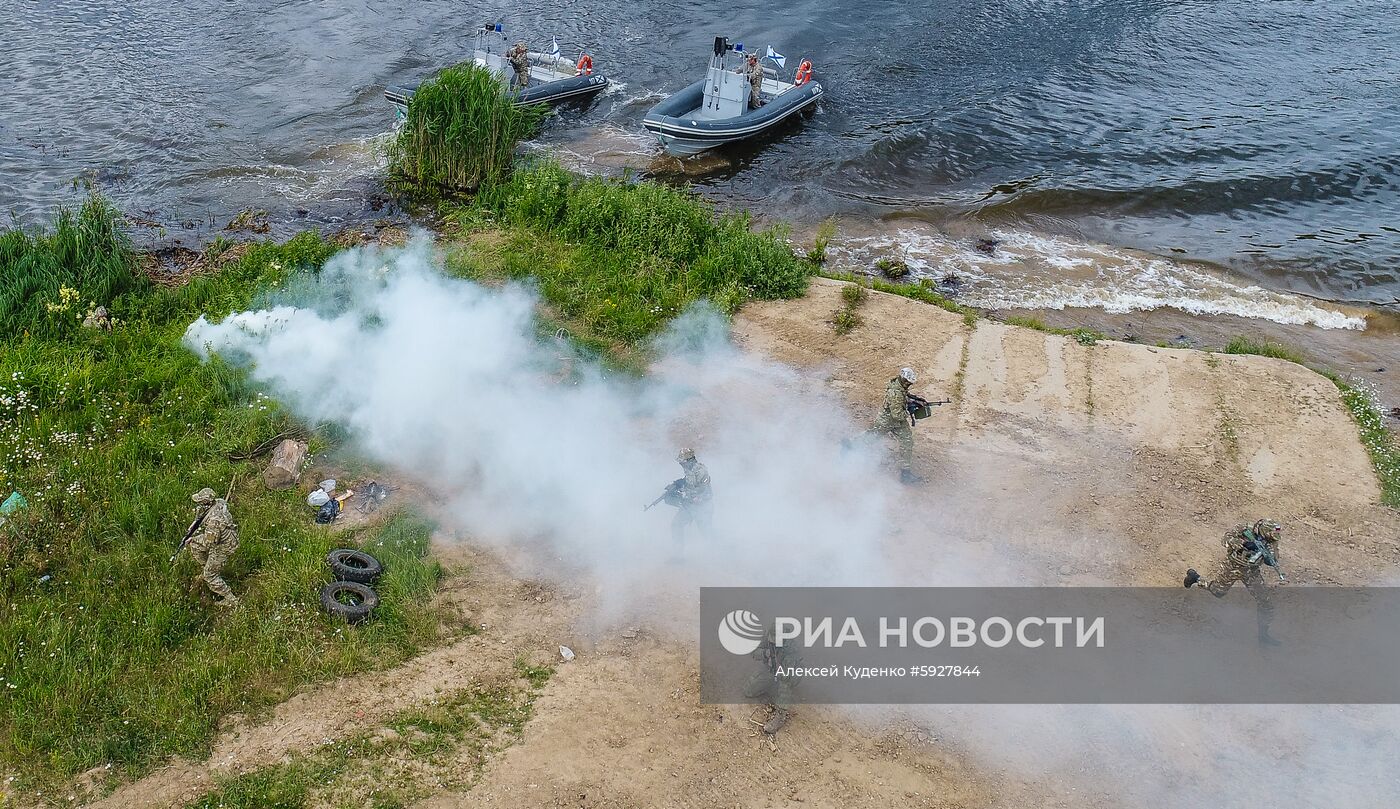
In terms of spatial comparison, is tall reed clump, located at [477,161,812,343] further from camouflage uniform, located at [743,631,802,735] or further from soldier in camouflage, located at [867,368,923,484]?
camouflage uniform, located at [743,631,802,735]

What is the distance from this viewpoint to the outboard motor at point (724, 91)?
21188 mm

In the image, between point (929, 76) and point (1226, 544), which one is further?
point (929, 76)

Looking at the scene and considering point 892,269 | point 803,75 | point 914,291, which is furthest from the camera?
point 803,75

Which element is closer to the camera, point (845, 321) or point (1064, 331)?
point (845, 321)

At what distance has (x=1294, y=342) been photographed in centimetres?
1525

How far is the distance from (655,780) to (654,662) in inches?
50.8

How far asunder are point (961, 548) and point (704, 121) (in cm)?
1364

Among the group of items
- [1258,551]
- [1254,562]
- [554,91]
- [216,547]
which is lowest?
[216,547]

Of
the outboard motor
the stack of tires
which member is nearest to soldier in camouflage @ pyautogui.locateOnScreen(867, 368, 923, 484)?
the stack of tires

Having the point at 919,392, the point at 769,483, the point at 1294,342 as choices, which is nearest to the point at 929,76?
the point at 1294,342

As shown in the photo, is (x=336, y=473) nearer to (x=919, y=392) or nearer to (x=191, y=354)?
(x=191, y=354)

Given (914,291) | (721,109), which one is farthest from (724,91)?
(914,291)

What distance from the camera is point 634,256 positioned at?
1489cm

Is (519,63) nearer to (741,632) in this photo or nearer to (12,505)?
(12,505)
